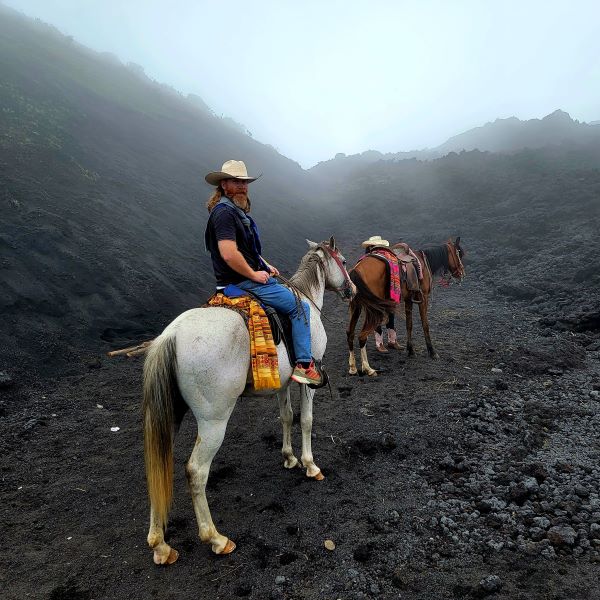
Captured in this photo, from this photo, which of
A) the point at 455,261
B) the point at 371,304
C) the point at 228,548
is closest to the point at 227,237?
the point at 228,548

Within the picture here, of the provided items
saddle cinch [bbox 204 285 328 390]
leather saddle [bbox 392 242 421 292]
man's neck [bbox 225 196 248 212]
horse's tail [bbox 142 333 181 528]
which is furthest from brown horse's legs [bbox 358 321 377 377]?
horse's tail [bbox 142 333 181 528]

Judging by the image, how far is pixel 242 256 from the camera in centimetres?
325

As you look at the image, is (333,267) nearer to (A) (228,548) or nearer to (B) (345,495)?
(B) (345,495)

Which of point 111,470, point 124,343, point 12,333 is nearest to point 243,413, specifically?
point 111,470

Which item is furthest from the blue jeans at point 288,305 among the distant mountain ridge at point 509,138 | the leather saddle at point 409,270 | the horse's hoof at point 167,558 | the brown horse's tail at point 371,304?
the distant mountain ridge at point 509,138

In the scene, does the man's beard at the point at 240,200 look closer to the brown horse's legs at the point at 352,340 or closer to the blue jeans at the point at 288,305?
the blue jeans at the point at 288,305

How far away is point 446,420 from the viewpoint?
495 centimetres

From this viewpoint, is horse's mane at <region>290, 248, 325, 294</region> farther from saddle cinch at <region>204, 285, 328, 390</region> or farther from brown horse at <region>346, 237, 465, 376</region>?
brown horse at <region>346, 237, 465, 376</region>

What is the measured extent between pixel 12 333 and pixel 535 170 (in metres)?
26.3

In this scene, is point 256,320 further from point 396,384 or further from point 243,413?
point 396,384

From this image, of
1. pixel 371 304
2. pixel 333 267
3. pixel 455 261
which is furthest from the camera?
pixel 455 261

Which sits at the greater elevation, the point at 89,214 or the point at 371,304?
the point at 89,214

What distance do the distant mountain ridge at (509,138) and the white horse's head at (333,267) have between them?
32.6 metres

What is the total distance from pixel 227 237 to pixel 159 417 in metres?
1.46
